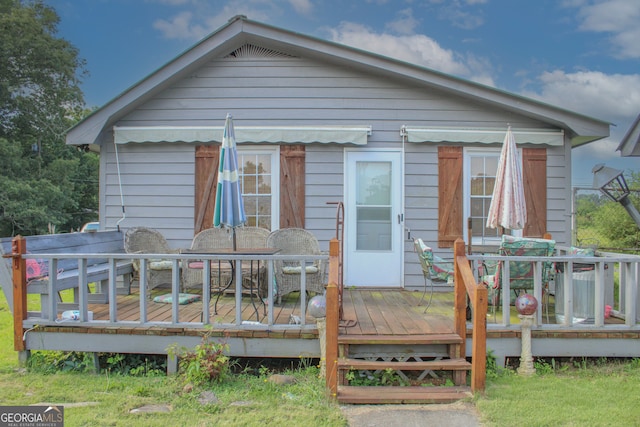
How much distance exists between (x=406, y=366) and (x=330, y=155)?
10.7 feet

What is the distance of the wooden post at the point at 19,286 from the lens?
12.5ft

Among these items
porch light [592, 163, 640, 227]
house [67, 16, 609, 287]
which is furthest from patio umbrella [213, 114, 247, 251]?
porch light [592, 163, 640, 227]

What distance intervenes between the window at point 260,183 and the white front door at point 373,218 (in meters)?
1.00

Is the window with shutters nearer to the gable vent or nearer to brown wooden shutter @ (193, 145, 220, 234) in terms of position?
the gable vent

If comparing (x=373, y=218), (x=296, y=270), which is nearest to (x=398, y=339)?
(x=296, y=270)

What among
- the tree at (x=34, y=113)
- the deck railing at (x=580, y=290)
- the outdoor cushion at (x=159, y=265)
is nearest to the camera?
the deck railing at (x=580, y=290)

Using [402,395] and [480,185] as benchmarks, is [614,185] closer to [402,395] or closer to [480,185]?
[480,185]

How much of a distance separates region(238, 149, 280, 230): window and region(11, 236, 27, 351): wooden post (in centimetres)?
277

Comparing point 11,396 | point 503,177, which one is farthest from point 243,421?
point 503,177

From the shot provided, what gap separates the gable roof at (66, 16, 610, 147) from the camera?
18.2 feet

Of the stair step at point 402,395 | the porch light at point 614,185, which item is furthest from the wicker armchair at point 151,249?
the porch light at point 614,185

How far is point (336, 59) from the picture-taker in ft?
19.0

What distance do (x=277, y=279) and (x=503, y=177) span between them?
9.09 feet

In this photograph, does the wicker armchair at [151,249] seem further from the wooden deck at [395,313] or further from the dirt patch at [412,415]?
the dirt patch at [412,415]
